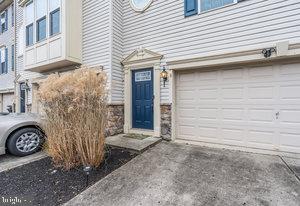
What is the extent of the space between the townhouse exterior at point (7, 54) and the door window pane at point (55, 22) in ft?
18.2

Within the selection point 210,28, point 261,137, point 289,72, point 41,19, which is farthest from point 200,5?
point 41,19

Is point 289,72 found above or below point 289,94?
above

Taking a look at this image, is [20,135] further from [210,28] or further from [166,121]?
[210,28]

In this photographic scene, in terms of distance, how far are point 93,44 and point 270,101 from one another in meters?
6.12

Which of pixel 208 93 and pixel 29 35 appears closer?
pixel 208 93

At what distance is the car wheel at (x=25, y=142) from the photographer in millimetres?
4605

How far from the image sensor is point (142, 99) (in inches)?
258

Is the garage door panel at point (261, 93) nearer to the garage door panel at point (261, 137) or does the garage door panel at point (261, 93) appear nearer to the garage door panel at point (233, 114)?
the garage door panel at point (233, 114)

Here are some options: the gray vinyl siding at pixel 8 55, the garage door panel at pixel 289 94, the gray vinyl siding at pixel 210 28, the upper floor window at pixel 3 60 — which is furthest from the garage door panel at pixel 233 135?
the upper floor window at pixel 3 60

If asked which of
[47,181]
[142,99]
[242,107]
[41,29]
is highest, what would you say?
[41,29]

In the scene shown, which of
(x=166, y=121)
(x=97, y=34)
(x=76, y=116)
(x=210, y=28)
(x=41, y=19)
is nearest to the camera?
(x=76, y=116)

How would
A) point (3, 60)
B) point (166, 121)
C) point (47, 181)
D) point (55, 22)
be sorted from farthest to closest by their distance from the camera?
point (3, 60), point (55, 22), point (166, 121), point (47, 181)

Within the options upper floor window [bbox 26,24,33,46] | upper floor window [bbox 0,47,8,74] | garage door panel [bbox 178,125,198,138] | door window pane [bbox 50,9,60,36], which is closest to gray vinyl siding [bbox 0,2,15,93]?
upper floor window [bbox 0,47,8,74]

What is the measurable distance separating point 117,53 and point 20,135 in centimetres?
398
